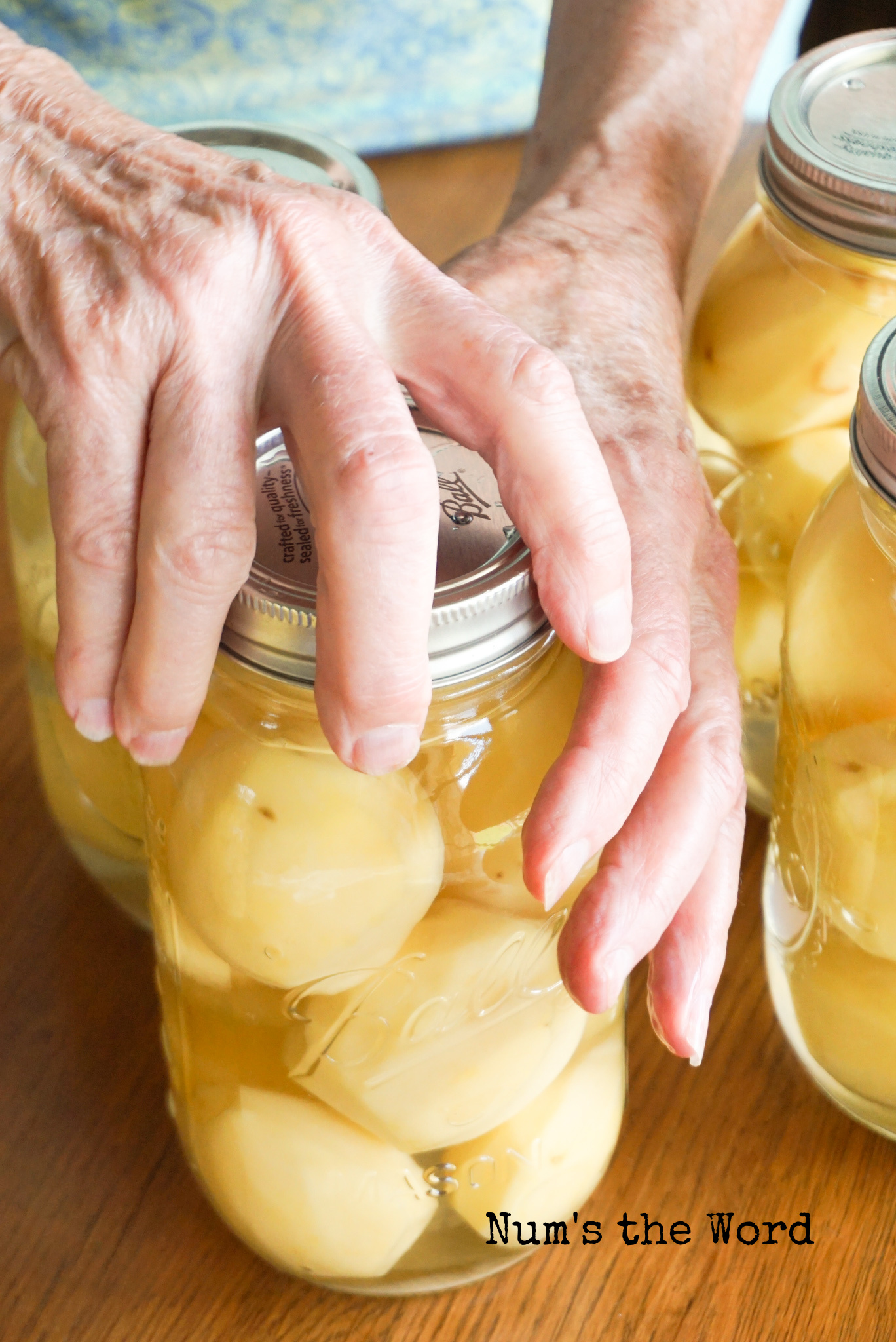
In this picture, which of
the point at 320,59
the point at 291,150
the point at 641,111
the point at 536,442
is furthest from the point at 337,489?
the point at 320,59

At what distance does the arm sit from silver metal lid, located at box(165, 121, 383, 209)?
5 centimetres

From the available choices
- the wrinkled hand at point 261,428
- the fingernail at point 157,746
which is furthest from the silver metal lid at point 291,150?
the fingernail at point 157,746

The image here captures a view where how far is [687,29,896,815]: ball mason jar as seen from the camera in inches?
17.3

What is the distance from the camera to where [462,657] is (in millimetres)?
341

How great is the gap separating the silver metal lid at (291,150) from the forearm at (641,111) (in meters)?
0.09

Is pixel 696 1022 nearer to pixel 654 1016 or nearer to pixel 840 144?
pixel 654 1016

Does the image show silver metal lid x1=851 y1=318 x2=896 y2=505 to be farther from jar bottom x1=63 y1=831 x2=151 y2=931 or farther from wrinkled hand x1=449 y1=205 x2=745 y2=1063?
jar bottom x1=63 y1=831 x2=151 y2=931

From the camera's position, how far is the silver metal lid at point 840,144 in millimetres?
429

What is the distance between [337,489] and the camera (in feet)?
0.95

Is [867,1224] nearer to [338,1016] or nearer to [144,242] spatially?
[338,1016]

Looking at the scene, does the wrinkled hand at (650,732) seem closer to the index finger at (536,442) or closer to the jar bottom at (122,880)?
the index finger at (536,442)

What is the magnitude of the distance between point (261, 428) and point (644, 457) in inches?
5.1

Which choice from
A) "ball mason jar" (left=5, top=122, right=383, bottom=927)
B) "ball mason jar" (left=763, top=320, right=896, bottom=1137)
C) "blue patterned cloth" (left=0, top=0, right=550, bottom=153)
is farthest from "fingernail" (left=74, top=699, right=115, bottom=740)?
"blue patterned cloth" (left=0, top=0, right=550, bottom=153)

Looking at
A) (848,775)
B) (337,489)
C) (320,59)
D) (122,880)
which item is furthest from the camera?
(320,59)
